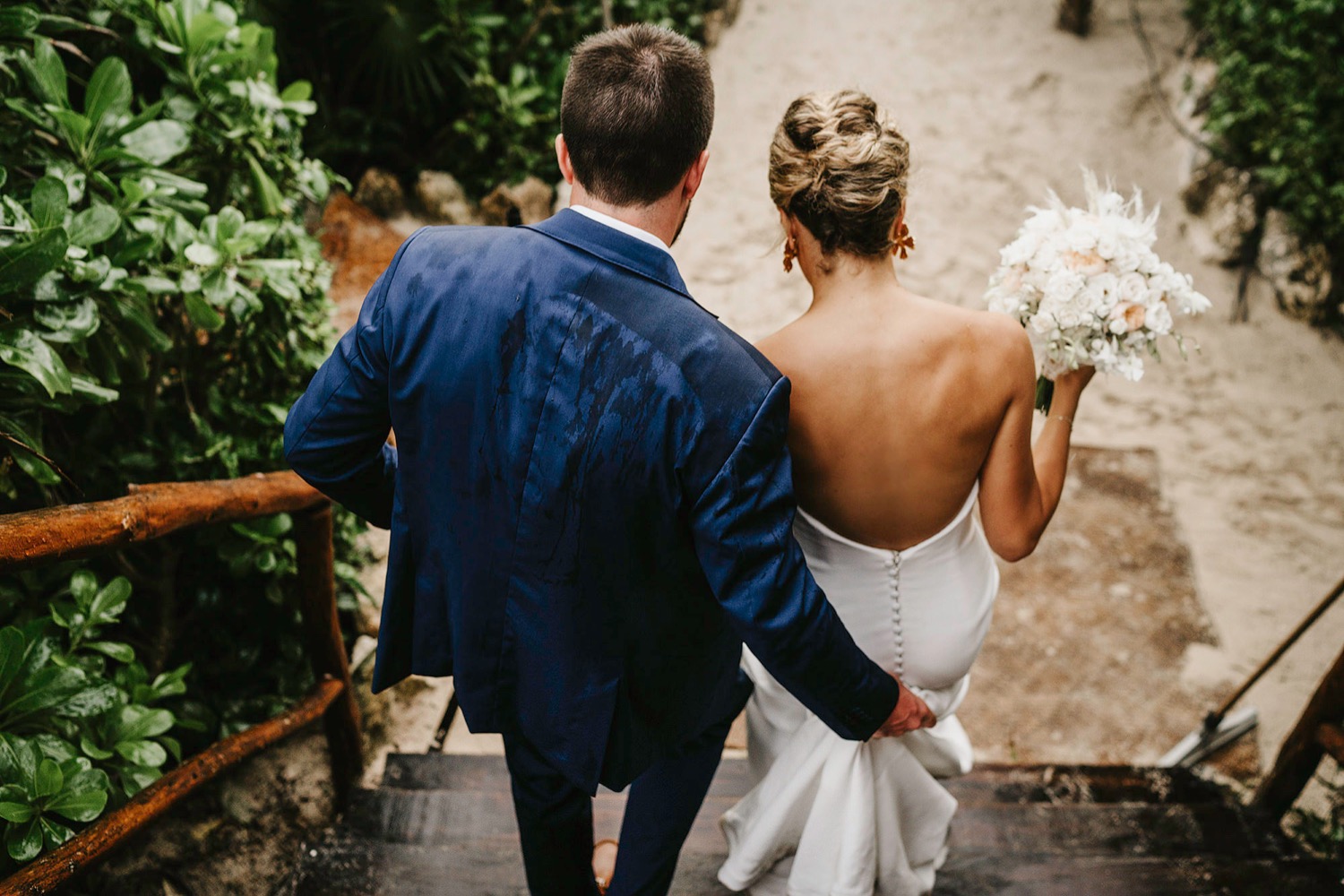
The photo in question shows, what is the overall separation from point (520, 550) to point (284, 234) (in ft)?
5.23

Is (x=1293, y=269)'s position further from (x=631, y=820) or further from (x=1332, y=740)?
(x=631, y=820)

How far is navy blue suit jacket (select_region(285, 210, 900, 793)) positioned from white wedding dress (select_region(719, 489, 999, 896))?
0.37m

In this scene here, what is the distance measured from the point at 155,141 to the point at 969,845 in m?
2.59

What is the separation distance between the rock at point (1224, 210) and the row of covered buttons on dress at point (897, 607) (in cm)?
561

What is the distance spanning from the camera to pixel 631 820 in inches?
73.0

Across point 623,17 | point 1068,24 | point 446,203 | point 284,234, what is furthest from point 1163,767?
point 1068,24

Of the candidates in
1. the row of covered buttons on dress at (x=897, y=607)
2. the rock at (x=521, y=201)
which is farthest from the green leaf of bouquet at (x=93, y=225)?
the rock at (x=521, y=201)

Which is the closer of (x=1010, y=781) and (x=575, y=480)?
(x=575, y=480)

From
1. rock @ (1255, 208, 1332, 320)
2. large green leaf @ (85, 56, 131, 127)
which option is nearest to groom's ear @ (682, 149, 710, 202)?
→ large green leaf @ (85, 56, 131, 127)

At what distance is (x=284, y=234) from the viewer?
8.34 feet

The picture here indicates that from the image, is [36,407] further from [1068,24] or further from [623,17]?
[1068,24]

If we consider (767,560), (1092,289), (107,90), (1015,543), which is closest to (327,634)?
(107,90)

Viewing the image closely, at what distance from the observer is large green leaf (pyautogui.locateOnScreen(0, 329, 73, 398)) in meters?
1.56

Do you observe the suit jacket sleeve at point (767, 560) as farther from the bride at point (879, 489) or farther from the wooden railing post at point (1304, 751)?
the wooden railing post at point (1304, 751)
